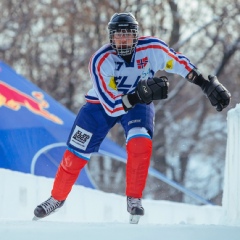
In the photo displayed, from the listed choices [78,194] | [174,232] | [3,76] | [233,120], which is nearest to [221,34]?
[3,76]

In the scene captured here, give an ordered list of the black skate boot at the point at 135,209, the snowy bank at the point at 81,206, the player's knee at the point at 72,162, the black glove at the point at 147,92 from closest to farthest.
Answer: the black glove at the point at 147,92
the black skate boot at the point at 135,209
the player's knee at the point at 72,162
the snowy bank at the point at 81,206

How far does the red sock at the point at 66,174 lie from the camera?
7.46 meters

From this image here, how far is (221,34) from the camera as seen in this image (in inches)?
818

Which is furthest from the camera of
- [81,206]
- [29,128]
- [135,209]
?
[29,128]

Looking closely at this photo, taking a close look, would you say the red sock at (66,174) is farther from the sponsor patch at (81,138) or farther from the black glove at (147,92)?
the black glove at (147,92)

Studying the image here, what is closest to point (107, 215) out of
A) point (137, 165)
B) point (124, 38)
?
point (137, 165)

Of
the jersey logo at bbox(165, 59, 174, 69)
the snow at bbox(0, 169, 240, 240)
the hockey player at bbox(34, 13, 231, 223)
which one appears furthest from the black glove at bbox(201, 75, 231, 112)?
the snow at bbox(0, 169, 240, 240)

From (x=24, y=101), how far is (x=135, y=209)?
5956 millimetres

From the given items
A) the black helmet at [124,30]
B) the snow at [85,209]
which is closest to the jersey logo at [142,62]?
the black helmet at [124,30]

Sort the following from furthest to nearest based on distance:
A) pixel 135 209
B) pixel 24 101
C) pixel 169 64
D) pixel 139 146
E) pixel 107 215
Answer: pixel 24 101 → pixel 107 215 → pixel 169 64 → pixel 139 146 → pixel 135 209

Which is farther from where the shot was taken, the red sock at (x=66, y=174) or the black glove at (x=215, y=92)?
the red sock at (x=66, y=174)

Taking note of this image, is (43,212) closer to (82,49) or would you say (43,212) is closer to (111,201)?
(111,201)

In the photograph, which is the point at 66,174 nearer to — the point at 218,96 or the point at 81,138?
the point at 81,138

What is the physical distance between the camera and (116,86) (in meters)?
7.13
